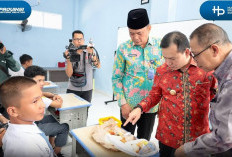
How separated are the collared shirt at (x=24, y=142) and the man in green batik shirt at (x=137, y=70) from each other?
2.36 feet

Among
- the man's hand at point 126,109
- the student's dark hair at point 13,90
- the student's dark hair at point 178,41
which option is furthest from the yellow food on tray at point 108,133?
the student's dark hair at point 178,41

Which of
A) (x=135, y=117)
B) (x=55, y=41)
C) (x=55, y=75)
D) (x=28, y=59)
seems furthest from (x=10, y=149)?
(x=55, y=41)

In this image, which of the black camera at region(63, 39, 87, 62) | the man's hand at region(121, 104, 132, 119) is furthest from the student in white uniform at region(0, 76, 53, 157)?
the black camera at region(63, 39, 87, 62)

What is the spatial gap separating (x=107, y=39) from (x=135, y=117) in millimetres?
4071

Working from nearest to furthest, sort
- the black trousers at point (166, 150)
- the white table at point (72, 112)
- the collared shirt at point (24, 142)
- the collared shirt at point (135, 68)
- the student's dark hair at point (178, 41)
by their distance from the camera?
the collared shirt at point (24, 142) → the student's dark hair at point (178, 41) → the black trousers at point (166, 150) → the collared shirt at point (135, 68) → the white table at point (72, 112)

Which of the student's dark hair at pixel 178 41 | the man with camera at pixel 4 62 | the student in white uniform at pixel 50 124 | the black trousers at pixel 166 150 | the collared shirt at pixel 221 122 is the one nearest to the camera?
the collared shirt at pixel 221 122

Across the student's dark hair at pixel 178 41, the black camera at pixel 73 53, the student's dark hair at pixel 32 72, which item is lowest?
the student's dark hair at pixel 32 72

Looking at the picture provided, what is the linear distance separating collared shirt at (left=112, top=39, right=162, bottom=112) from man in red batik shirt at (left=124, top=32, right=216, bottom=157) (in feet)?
0.98

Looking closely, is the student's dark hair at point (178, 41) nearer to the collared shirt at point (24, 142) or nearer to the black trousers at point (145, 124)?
the black trousers at point (145, 124)

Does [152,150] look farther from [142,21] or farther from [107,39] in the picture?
[107,39]

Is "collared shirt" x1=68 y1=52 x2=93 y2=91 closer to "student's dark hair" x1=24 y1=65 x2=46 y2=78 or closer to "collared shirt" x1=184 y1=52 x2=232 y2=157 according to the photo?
"student's dark hair" x1=24 y1=65 x2=46 y2=78

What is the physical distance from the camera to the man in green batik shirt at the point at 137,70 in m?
1.52

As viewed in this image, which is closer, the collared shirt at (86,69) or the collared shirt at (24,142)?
the collared shirt at (24,142)

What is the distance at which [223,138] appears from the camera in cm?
77
